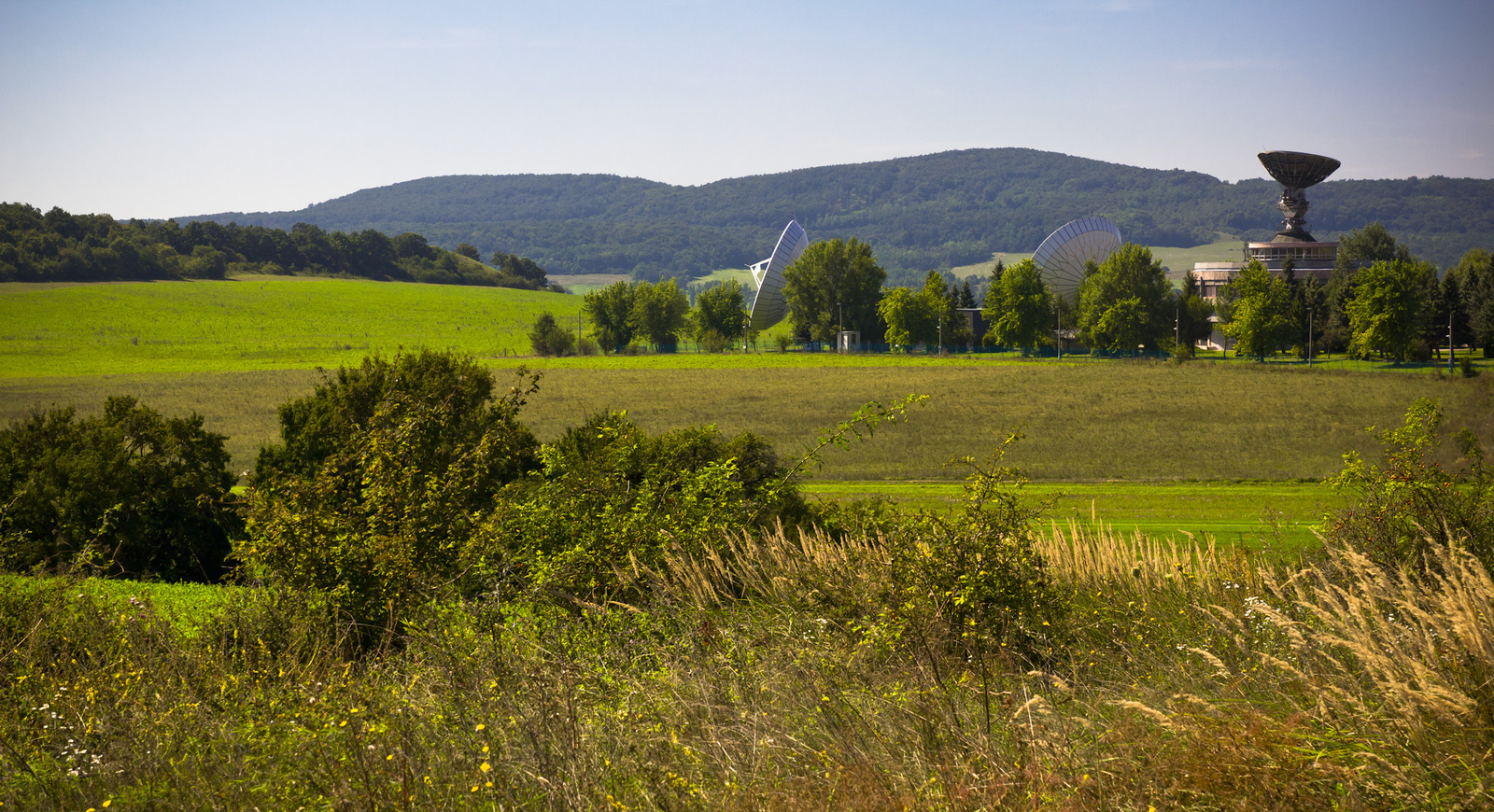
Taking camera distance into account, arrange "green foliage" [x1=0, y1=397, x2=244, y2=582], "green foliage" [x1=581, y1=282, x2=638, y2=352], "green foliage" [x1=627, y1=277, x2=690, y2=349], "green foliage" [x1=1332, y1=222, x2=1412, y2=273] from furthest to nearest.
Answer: "green foliage" [x1=1332, y1=222, x2=1412, y2=273], "green foliage" [x1=581, y1=282, x2=638, y2=352], "green foliage" [x1=627, y1=277, x2=690, y2=349], "green foliage" [x1=0, y1=397, x2=244, y2=582]

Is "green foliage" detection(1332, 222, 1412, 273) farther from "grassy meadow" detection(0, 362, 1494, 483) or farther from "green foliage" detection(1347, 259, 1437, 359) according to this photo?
"grassy meadow" detection(0, 362, 1494, 483)

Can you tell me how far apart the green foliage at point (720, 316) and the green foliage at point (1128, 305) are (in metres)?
36.0

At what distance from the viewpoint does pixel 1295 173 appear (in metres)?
99.5

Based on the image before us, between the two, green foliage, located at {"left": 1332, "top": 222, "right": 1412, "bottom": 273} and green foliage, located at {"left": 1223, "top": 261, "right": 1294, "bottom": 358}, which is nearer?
green foliage, located at {"left": 1223, "top": 261, "right": 1294, "bottom": 358}

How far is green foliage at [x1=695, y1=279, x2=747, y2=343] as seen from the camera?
107m

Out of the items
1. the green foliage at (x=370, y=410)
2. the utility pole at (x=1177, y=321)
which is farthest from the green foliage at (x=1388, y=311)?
the green foliage at (x=370, y=410)

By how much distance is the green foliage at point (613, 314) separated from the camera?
109m

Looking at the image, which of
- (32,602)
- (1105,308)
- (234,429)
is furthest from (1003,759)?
(1105,308)

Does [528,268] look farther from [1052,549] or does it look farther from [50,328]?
[1052,549]

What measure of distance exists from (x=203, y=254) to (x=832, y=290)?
80.8 m

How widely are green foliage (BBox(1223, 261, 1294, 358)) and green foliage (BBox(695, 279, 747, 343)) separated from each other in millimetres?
48079

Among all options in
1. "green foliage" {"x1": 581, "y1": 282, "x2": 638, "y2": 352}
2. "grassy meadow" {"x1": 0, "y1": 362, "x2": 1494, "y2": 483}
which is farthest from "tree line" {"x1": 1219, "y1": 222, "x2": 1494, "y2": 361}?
"green foliage" {"x1": 581, "y1": 282, "x2": 638, "y2": 352}

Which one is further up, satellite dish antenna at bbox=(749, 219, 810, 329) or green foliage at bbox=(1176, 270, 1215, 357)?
satellite dish antenna at bbox=(749, 219, 810, 329)

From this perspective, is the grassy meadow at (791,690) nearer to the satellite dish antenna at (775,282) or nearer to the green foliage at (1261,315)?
the green foliage at (1261,315)
